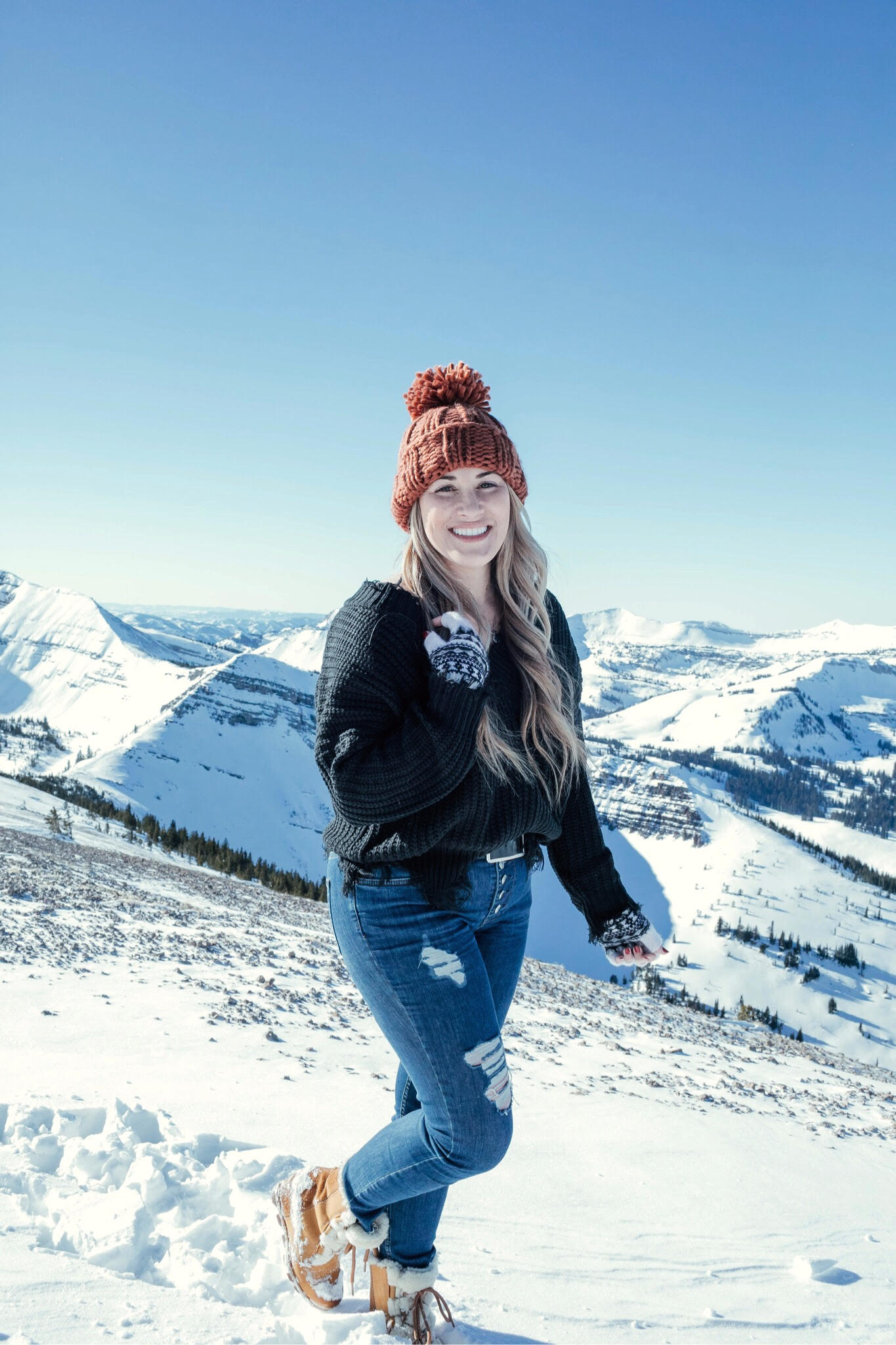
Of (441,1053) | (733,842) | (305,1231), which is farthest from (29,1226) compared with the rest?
(733,842)

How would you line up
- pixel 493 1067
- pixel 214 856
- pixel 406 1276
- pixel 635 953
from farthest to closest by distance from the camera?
pixel 214 856 < pixel 635 953 < pixel 406 1276 < pixel 493 1067

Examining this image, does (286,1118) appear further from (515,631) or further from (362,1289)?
(515,631)

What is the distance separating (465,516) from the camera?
3.16 metres

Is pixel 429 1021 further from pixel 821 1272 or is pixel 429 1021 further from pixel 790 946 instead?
pixel 790 946

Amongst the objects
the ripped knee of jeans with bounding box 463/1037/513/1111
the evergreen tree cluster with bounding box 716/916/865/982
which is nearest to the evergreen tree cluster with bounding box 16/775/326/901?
the ripped knee of jeans with bounding box 463/1037/513/1111

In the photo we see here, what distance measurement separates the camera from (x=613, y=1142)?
5648 millimetres

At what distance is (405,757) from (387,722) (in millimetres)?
225

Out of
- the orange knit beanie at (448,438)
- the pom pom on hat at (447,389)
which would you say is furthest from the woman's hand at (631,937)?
the pom pom on hat at (447,389)

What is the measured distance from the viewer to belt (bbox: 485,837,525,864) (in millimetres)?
3018

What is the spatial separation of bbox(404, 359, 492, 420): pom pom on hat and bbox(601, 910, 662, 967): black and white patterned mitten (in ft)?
8.49

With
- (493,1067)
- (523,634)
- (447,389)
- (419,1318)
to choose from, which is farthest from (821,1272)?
(447,389)

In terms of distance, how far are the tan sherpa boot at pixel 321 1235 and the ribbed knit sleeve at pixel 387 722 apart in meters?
1.73

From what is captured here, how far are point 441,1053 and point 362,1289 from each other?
1455 mm

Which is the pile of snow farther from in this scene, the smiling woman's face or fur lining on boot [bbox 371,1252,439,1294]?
the smiling woman's face
